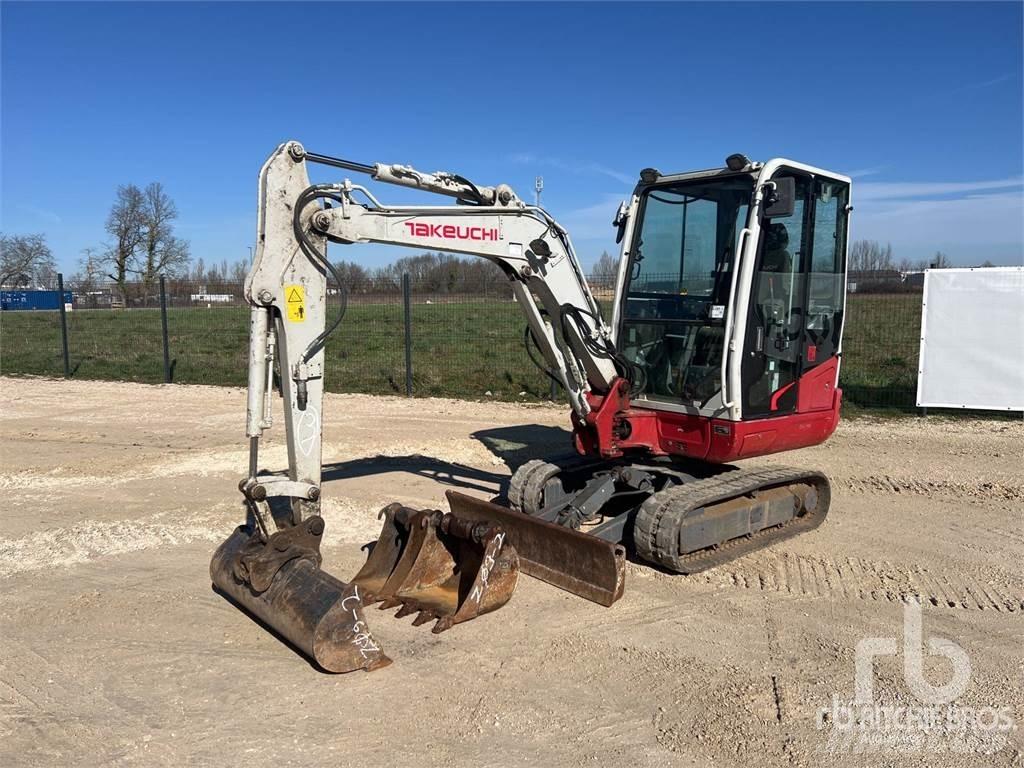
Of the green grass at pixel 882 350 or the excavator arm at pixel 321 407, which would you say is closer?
the excavator arm at pixel 321 407

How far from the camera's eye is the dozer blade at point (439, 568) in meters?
4.79

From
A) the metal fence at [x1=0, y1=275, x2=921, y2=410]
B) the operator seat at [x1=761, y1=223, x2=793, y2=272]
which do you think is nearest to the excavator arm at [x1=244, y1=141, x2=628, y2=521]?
the operator seat at [x1=761, y1=223, x2=793, y2=272]

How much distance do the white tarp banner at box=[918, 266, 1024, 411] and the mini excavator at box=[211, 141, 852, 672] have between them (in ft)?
18.4

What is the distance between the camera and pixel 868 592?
17.2 feet

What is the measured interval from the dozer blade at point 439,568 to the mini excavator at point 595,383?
1 centimetres

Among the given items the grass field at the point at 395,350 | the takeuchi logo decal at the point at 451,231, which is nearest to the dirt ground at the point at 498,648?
the takeuchi logo decal at the point at 451,231

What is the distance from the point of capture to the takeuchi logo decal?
194 inches

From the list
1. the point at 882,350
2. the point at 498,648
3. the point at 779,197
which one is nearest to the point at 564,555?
the point at 498,648

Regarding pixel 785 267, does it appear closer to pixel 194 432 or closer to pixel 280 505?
pixel 280 505

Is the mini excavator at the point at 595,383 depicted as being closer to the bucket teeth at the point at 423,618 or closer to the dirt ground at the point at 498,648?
the bucket teeth at the point at 423,618

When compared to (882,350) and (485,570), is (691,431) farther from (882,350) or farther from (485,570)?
(882,350)

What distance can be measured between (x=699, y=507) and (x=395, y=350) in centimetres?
1234

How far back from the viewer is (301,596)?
4.26m

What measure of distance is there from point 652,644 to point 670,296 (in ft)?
8.88
